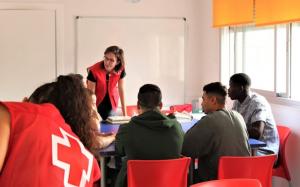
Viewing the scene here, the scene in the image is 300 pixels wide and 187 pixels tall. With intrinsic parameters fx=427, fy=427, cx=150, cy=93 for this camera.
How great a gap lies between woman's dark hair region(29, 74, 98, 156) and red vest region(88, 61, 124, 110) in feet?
9.55

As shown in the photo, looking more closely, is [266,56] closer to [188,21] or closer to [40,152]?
[188,21]

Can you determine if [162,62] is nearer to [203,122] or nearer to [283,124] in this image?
[283,124]

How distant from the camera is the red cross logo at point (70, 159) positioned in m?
1.13

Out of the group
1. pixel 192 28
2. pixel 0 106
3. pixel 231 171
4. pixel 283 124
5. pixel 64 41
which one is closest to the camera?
pixel 0 106

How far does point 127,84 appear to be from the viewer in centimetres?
573

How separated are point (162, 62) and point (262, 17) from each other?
191 cm

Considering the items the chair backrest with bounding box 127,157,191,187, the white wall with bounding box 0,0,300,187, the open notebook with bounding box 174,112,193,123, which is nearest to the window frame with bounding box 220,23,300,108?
the white wall with bounding box 0,0,300,187

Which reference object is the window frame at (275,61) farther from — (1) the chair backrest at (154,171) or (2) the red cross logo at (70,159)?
(2) the red cross logo at (70,159)

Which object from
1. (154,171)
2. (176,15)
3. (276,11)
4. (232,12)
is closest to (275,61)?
(276,11)

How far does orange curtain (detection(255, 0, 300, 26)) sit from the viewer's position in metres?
3.61

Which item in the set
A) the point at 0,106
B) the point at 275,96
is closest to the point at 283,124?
the point at 275,96

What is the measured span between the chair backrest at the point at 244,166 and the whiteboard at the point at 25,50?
3.35 meters

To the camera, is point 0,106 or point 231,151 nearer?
point 0,106

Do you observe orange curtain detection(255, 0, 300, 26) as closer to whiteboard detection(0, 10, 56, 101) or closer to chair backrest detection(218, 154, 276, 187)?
chair backrest detection(218, 154, 276, 187)
